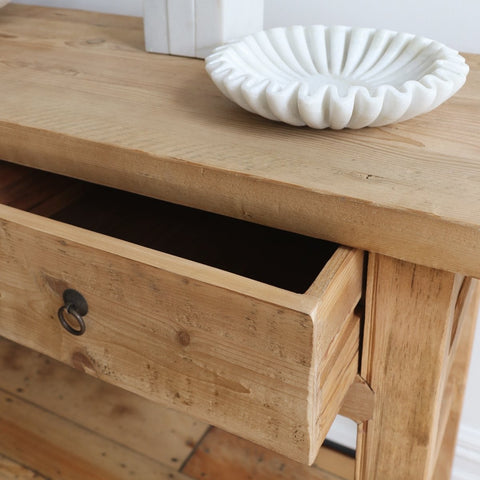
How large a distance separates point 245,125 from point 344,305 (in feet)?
0.65

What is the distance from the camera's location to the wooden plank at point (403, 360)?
476mm

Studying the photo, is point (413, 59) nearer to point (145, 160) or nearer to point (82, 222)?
point (145, 160)

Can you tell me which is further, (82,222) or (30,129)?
(82,222)

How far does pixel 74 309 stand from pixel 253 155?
197 millimetres

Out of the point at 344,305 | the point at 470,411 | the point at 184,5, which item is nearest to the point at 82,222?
the point at 184,5

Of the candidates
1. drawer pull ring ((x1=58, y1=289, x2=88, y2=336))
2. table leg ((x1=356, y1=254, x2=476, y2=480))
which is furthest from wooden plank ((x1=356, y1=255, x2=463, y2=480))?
drawer pull ring ((x1=58, y1=289, x2=88, y2=336))

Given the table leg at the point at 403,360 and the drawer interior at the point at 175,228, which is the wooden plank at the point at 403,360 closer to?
the table leg at the point at 403,360

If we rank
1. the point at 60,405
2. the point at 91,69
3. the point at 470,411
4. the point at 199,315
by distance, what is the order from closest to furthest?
the point at 199,315 < the point at 91,69 < the point at 470,411 < the point at 60,405

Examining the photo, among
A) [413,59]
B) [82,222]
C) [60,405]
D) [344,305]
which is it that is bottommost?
[60,405]

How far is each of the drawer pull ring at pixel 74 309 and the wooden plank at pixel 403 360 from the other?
0.24m

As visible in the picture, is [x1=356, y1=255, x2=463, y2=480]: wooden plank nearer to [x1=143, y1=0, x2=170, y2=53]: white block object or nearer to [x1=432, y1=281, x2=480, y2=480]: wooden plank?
[x1=432, y1=281, x2=480, y2=480]: wooden plank

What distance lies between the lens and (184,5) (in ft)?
2.36

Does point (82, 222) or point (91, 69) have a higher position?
point (91, 69)

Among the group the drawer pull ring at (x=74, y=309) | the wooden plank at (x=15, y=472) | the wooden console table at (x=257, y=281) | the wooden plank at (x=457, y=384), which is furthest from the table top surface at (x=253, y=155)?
the wooden plank at (x=15, y=472)
